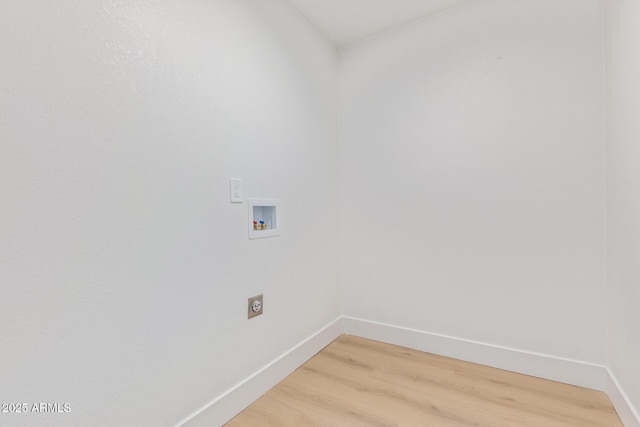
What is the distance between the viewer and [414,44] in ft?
6.38

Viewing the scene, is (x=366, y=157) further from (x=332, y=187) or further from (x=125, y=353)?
(x=125, y=353)

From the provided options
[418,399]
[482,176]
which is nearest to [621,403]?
[418,399]

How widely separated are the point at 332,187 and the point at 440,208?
31.1 inches

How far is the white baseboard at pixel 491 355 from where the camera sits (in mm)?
1498

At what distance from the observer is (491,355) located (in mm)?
1712

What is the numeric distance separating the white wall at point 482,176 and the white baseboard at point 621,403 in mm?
126

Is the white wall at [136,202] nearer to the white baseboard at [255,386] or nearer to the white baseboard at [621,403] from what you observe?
the white baseboard at [255,386]

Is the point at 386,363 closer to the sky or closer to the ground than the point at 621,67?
closer to the ground

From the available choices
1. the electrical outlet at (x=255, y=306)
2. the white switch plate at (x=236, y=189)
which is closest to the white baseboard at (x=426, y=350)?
the electrical outlet at (x=255, y=306)

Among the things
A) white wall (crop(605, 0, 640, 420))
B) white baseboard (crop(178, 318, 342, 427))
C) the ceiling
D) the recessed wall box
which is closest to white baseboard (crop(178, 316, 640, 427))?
white baseboard (crop(178, 318, 342, 427))

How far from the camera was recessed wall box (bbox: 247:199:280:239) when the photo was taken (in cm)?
147

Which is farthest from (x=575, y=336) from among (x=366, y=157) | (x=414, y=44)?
(x=414, y=44)

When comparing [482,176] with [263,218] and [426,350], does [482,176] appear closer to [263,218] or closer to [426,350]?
[426,350]

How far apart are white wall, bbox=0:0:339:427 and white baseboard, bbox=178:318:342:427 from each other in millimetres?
44
